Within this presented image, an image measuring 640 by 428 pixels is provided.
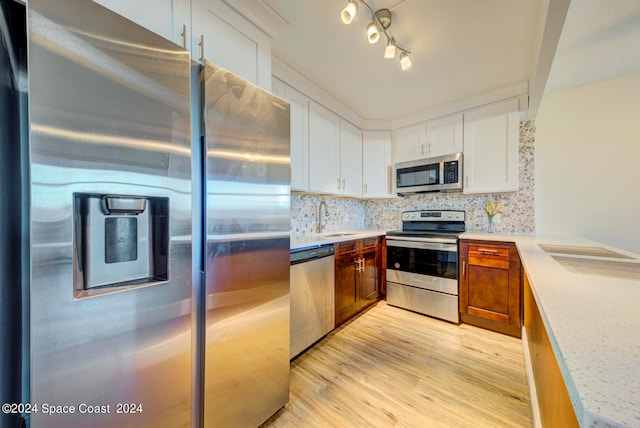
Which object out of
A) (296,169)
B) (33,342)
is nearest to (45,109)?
(33,342)

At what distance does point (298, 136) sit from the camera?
2213 mm

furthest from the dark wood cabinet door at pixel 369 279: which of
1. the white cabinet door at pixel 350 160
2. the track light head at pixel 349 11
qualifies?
the track light head at pixel 349 11

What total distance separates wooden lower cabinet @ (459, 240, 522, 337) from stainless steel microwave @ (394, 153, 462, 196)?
2.36 ft

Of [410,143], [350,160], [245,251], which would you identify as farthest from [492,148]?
[245,251]

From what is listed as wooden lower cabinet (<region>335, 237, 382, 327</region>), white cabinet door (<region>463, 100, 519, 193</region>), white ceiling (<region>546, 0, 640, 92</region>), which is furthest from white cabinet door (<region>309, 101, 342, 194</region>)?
white ceiling (<region>546, 0, 640, 92</region>)

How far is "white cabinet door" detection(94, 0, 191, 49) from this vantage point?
969mm

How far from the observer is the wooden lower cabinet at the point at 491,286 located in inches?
83.4

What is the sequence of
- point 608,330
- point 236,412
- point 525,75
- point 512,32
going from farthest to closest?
point 525,75
point 512,32
point 236,412
point 608,330

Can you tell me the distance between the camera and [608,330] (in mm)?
491

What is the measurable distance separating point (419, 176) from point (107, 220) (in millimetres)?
2939

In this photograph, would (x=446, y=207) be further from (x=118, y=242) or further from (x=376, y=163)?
(x=118, y=242)

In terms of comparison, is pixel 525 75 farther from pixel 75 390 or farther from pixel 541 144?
pixel 75 390

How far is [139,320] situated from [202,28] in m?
1.40

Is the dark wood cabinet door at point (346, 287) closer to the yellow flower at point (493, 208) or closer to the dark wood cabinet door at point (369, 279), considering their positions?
the dark wood cabinet door at point (369, 279)
